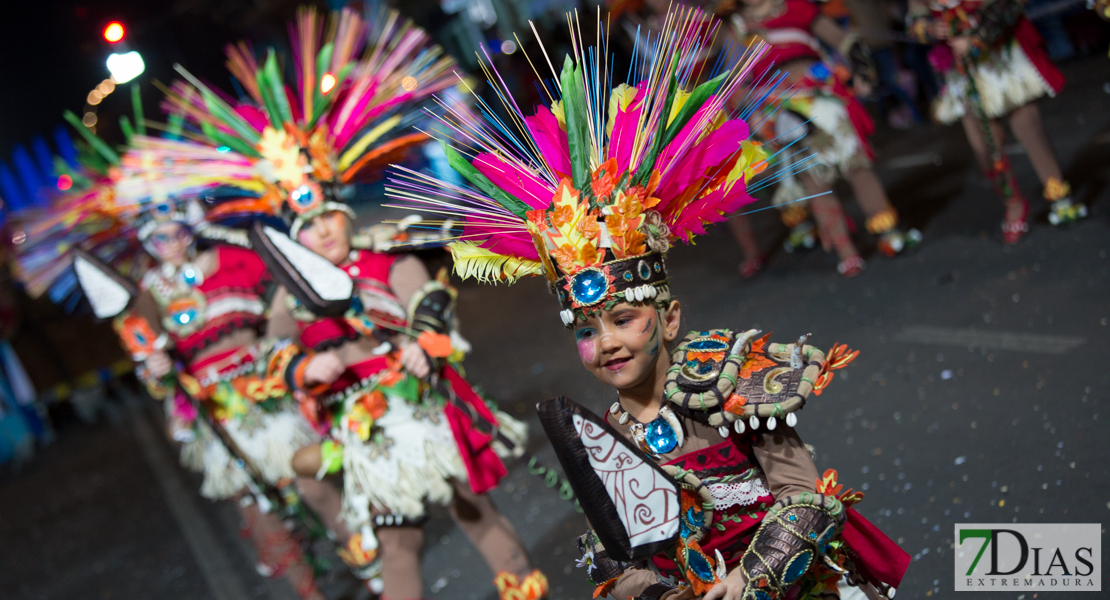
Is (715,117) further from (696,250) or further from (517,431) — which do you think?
(696,250)

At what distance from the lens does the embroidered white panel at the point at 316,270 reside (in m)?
2.64

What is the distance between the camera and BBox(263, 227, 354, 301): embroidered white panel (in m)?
2.64

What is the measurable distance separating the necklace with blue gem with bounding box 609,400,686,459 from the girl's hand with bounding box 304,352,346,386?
1.39m

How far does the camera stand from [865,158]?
4.58 metres

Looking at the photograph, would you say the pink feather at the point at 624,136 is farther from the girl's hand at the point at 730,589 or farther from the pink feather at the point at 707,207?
the girl's hand at the point at 730,589

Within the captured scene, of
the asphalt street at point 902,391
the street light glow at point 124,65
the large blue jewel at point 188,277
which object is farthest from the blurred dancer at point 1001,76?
the street light glow at point 124,65

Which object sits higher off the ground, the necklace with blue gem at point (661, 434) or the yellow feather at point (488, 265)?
the yellow feather at point (488, 265)

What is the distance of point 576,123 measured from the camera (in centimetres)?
175

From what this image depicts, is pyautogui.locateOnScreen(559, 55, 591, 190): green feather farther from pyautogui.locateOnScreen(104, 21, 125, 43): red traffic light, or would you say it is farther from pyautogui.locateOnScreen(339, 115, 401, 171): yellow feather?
pyautogui.locateOnScreen(104, 21, 125, 43): red traffic light

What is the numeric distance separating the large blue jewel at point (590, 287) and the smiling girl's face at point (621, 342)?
0.04 metres

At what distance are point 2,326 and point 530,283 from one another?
7070mm

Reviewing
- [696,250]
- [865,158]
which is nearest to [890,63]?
[696,250]

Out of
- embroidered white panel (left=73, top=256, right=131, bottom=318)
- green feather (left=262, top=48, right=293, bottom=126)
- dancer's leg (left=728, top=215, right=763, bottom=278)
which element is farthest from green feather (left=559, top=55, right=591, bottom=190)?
dancer's leg (left=728, top=215, right=763, bottom=278)

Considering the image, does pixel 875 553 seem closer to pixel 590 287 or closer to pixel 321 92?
pixel 590 287
